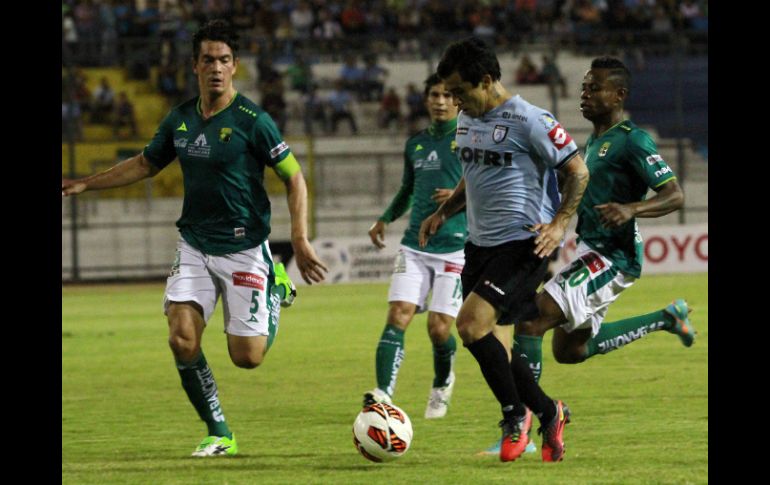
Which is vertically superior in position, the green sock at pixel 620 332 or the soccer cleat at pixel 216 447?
the green sock at pixel 620 332

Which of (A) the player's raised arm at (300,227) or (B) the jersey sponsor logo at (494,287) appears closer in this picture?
(B) the jersey sponsor logo at (494,287)

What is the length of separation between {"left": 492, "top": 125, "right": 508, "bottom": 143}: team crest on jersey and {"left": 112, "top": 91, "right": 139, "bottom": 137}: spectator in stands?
22.5m

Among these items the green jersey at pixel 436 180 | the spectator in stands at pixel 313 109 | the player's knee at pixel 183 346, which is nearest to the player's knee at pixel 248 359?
the player's knee at pixel 183 346

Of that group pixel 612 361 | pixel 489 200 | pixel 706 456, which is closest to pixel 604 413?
pixel 706 456

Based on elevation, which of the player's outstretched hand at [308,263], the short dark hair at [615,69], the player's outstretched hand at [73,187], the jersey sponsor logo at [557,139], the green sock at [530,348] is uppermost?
the short dark hair at [615,69]

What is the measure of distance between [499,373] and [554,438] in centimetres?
52

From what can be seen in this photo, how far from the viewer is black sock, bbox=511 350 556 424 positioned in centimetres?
743

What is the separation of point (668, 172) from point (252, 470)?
124 inches

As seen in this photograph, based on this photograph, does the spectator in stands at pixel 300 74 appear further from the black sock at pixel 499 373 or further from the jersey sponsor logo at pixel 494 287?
the black sock at pixel 499 373

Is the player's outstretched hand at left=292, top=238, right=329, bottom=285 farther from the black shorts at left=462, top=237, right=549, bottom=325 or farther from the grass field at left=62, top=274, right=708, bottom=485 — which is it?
the grass field at left=62, top=274, right=708, bottom=485

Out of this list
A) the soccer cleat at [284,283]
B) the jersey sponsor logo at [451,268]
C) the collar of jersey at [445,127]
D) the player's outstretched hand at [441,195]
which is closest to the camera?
the soccer cleat at [284,283]

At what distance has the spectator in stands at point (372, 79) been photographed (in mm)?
29922

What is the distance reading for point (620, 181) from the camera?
8.27 metres

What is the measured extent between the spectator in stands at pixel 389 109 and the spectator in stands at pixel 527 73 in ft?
9.97
